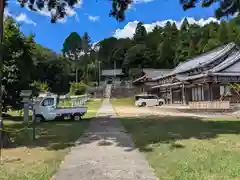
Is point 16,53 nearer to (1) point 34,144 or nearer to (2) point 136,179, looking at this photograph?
(1) point 34,144

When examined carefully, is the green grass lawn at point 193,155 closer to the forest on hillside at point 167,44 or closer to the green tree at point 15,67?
the green tree at point 15,67

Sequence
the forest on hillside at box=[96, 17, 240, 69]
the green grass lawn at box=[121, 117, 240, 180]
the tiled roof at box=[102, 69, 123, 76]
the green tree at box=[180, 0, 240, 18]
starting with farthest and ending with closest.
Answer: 1. the tiled roof at box=[102, 69, 123, 76]
2. the forest on hillside at box=[96, 17, 240, 69]
3. the green tree at box=[180, 0, 240, 18]
4. the green grass lawn at box=[121, 117, 240, 180]

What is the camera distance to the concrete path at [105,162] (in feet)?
20.5

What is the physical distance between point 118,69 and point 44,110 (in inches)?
2963

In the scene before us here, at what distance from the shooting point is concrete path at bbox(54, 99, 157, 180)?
6.26 metres

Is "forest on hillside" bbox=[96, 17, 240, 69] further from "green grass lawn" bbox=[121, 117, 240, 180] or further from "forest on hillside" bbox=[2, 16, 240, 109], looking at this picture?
"green grass lawn" bbox=[121, 117, 240, 180]

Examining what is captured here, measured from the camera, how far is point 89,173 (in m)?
6.46

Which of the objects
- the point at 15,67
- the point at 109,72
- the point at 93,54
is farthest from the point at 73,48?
the point at 15,67

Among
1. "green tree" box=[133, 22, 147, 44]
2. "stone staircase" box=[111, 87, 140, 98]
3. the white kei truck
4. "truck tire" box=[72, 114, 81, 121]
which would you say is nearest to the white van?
"stone staircase" box=[111, 87, 140, 98]

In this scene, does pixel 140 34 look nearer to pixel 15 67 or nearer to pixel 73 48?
pixel 73 48

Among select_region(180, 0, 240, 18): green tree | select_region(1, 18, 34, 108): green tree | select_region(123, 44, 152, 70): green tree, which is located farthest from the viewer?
select_region(123, 44, 152, 70): green tree

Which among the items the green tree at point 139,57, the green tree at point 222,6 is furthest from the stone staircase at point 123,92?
the green tree at point 222,6

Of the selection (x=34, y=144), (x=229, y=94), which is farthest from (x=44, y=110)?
(x=229, y=94)

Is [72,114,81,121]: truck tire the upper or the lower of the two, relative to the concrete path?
upper
